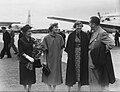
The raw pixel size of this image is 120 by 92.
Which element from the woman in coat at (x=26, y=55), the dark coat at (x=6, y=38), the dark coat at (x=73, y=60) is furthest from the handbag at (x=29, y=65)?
the dark coat at (x=6, y=38)

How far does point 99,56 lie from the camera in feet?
16.5

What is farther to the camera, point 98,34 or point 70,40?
point 70,40

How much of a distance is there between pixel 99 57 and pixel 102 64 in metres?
0.17

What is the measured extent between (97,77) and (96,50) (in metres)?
0.56

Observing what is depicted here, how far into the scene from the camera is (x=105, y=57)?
200 inches

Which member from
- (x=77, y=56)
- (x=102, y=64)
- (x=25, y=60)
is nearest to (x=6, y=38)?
(x=25, y=60)

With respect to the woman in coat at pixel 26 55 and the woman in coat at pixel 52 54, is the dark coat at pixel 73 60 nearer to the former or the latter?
the woman in coat at pixel 52 54

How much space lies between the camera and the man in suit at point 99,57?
5.04 meters

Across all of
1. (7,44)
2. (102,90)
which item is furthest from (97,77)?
(7,44)

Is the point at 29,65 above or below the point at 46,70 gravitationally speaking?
above

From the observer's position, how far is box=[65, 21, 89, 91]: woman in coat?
588 centimetres

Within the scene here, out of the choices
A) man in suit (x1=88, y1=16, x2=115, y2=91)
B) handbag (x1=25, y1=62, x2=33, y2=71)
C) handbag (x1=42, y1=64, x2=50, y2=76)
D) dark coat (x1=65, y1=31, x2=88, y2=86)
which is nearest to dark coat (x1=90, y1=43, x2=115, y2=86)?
man in suit (x1=88, y1=16, x2=115, y2=91)

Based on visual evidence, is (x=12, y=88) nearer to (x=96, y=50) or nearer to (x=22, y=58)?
(x=22, y=58)

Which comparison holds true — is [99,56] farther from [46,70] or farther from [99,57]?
[46,70]
